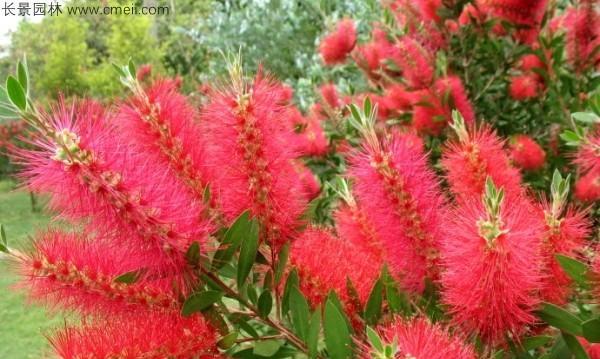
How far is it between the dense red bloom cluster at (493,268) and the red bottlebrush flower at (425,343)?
5 centimetres

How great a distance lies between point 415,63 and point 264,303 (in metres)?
1.03

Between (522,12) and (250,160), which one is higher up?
(522,12)

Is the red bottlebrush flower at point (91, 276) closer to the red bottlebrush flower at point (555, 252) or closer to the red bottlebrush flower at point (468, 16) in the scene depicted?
the red bottlebrush flower at point (555, 252)

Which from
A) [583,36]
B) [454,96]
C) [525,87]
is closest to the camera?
[454,96]

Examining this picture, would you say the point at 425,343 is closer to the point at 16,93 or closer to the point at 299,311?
the point at 299,311

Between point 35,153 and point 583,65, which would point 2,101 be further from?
point 583,65

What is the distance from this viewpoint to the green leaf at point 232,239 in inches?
32.3

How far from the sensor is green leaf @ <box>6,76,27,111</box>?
0.67 metres

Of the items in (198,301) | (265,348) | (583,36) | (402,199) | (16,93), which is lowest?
(265,348)

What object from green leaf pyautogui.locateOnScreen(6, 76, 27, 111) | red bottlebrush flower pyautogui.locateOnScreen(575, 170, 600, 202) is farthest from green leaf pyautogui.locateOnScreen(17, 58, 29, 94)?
red bottlebrush flower pyautogui.locateOnScreen(575, 170, 600, 202)

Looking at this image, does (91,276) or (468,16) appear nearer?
(91,276)

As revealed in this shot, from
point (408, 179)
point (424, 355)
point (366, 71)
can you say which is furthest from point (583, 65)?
point (424, 355)

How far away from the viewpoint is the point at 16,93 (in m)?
0.67

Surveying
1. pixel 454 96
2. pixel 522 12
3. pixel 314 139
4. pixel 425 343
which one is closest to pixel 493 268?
pixel 425 343
